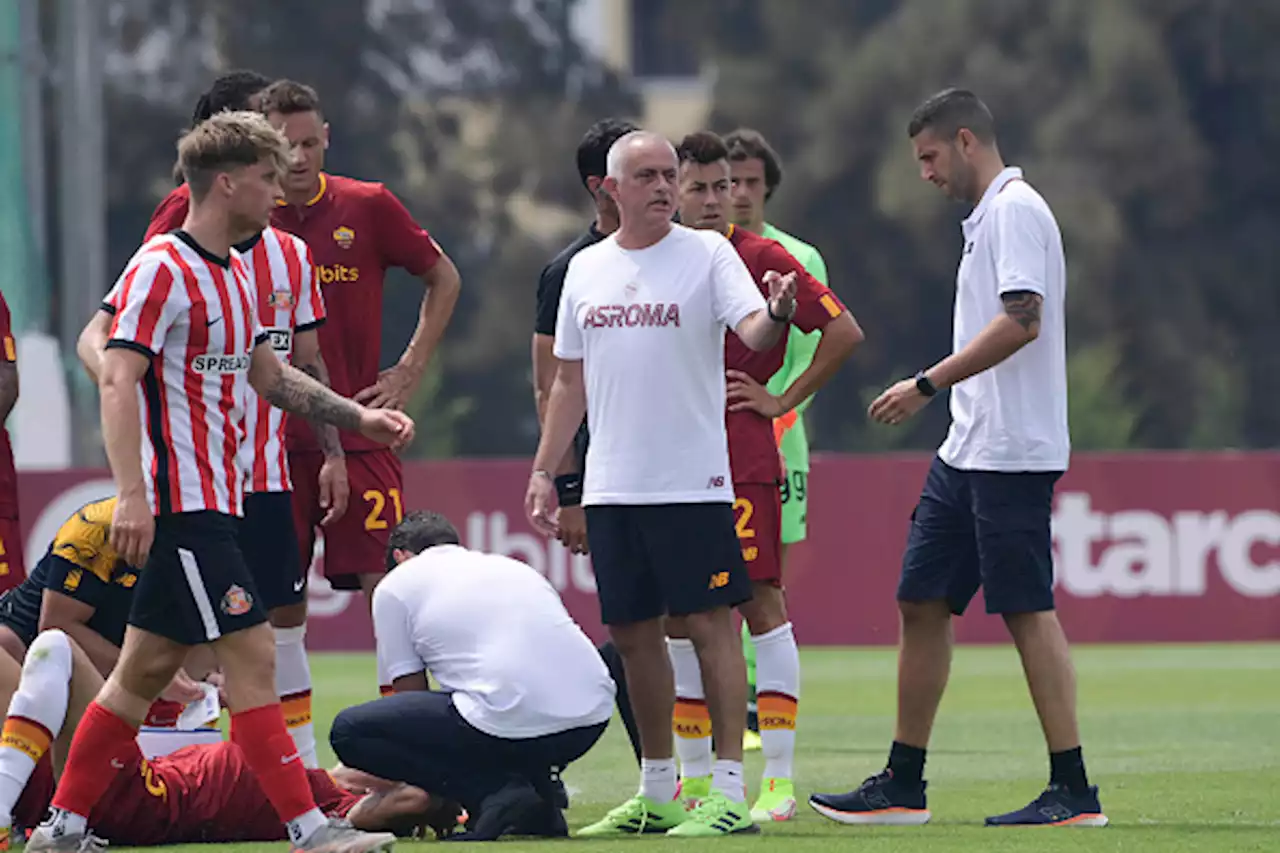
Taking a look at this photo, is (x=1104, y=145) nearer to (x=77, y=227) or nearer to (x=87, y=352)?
(x=77, y=227)

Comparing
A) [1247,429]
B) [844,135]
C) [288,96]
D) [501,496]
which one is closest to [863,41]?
[844,135]

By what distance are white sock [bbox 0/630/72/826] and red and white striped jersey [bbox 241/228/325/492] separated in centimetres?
82

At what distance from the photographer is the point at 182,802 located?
7.82 m

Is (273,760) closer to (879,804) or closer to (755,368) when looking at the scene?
(879,804)

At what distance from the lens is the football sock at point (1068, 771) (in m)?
8.30

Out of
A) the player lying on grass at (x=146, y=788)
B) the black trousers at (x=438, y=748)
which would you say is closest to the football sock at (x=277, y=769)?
the player lying on grass at (x=146, y=788)

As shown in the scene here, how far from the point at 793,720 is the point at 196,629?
273 centimetres

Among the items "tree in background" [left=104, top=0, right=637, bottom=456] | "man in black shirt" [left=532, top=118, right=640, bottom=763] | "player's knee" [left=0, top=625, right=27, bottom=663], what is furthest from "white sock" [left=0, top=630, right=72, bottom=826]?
"tree in background" [left=104, top=0, right=637, bottom=456]

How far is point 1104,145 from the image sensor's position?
44.7 metres

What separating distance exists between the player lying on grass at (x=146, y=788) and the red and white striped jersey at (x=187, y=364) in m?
0.87

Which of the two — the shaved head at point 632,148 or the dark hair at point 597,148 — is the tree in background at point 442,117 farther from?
the shaved head at point 632,148

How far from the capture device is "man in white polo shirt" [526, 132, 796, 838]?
798 centimetres

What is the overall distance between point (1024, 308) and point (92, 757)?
10.7ft

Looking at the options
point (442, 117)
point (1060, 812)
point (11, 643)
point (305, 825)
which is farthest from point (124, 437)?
point (442, 117)
